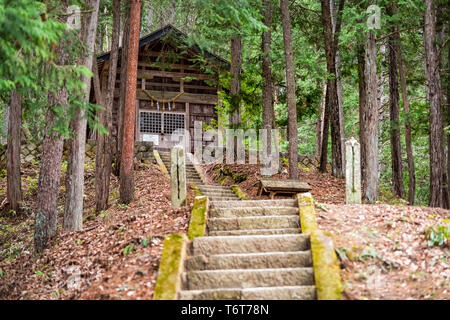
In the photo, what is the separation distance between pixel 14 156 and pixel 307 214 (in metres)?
9.45

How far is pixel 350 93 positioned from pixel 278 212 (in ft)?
60.4

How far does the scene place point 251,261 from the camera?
634 centimetres

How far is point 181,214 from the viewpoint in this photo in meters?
8.13

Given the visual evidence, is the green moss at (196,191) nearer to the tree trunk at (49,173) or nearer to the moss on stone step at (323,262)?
the tree trunk at (49,173)

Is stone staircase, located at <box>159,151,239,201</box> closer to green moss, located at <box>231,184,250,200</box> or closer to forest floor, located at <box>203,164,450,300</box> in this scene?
green moss, located at <box>231,184,250,200</box>

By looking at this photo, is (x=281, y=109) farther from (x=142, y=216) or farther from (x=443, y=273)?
(x=443, y=273)

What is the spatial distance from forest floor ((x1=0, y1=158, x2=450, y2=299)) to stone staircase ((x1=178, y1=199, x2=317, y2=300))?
529mm

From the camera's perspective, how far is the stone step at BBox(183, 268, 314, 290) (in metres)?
5.89

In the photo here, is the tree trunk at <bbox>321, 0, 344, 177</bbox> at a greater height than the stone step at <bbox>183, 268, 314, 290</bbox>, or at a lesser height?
greater

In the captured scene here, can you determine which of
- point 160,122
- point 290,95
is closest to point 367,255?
point 290,95

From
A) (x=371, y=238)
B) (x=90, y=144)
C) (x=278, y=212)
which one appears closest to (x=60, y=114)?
(x=278, y=212)

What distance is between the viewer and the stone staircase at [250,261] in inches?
221

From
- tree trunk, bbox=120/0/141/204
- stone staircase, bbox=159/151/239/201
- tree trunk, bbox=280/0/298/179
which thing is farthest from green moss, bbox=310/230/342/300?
tree trunk, bbox=280/0/298/179

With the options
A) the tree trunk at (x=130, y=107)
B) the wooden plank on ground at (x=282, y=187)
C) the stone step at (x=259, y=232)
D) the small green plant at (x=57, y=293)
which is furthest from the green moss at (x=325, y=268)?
the tree trunk at (x=130, y=107)
